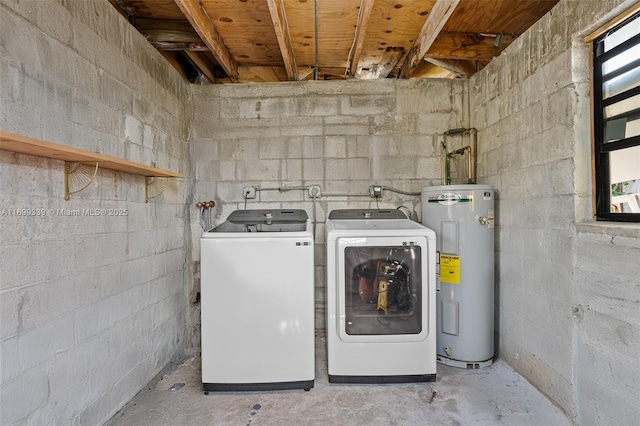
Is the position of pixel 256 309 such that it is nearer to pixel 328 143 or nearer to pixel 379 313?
pixel 379 313

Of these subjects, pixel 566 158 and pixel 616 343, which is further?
pixel 566 158

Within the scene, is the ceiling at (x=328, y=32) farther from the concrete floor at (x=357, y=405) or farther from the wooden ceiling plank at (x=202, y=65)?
the concrete floor at (x=357, y=405)

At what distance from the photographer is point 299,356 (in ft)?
6.69

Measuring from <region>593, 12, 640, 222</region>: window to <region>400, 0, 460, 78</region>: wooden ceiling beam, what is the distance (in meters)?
0.81

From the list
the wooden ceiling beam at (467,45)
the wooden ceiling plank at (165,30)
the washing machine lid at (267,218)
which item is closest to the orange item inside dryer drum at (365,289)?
the washing machine lid at (267,218)

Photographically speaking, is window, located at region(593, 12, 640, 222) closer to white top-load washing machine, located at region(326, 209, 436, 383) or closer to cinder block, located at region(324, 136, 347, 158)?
white top-load washing machine, located at region(326, 209, 436, 383)

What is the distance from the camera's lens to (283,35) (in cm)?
221

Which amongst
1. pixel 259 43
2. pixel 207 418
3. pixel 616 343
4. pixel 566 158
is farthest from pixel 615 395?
pixel 259 43

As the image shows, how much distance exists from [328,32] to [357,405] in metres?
2.59

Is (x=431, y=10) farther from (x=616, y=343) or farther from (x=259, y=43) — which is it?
(x=616, y=343)

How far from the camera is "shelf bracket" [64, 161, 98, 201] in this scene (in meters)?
1.52

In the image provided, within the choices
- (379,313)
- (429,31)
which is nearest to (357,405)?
(379,313)

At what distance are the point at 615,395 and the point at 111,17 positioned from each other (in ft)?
10.8

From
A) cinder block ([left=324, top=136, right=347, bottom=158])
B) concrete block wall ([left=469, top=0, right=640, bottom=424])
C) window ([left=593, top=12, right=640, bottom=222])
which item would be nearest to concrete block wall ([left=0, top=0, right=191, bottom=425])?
cinder block ([left=324, top=136, right=347, bottom=158])
